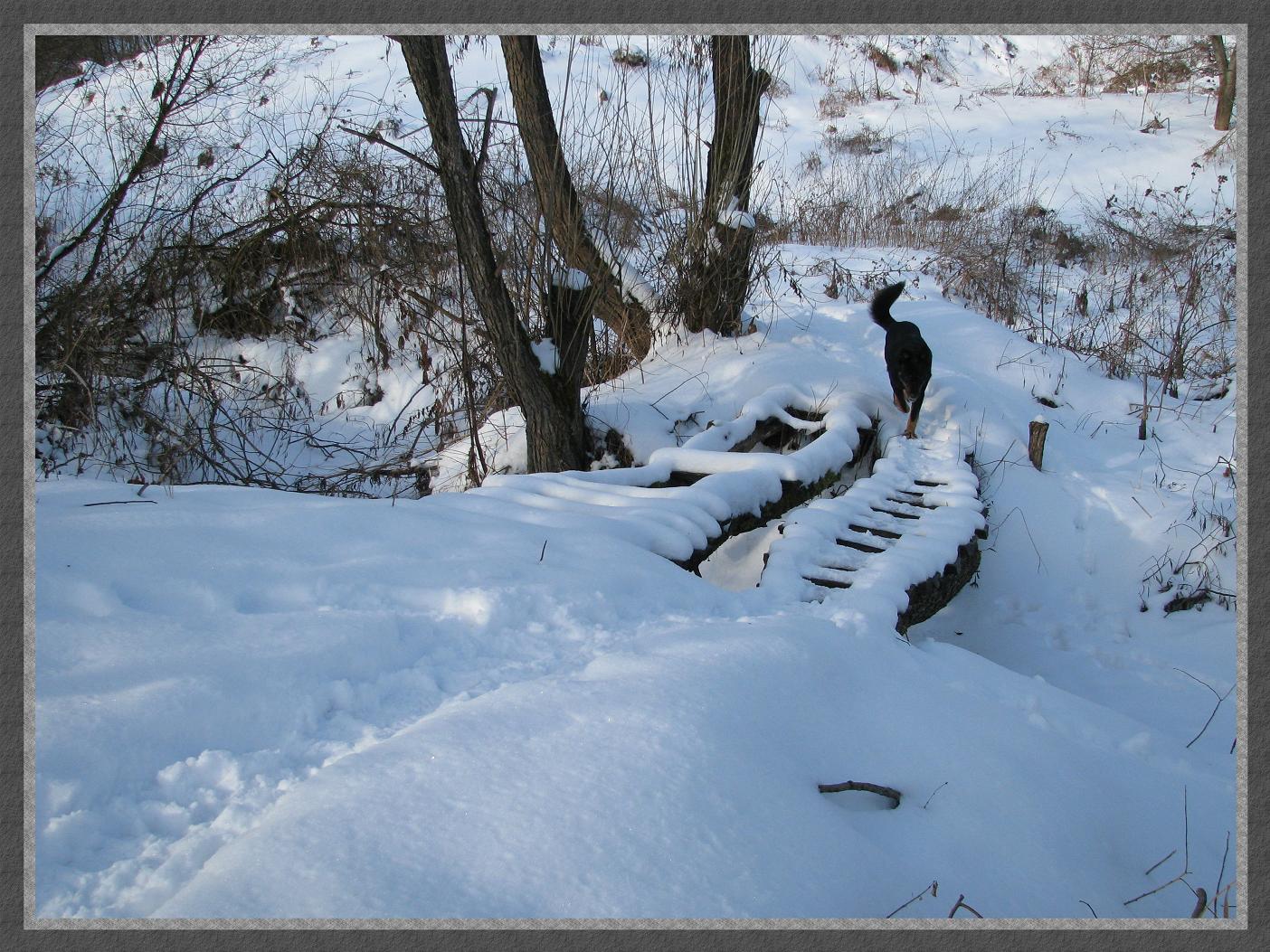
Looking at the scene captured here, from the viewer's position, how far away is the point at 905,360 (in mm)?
4988

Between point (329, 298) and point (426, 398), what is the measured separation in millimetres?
1327

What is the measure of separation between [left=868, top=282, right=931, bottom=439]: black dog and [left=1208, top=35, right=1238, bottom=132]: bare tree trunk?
671 cm

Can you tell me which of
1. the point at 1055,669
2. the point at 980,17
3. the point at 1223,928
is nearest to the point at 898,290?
the point at 1055,669

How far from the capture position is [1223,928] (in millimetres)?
1345

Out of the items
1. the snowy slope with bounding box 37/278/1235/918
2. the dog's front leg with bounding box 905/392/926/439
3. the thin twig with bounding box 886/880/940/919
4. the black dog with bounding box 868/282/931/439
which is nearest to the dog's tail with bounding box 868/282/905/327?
the black dog with bounding box 868/282/931/439

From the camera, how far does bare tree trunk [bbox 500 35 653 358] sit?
453 centimetres

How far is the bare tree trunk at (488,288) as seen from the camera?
11.4 feet

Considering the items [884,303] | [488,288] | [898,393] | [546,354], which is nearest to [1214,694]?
[898,393]

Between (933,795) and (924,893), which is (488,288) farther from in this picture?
(924,893)

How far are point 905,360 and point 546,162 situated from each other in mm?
2514

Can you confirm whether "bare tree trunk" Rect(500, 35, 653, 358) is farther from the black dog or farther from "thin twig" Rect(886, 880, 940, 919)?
"thin twig" Rect(886, 880, 940, 919)

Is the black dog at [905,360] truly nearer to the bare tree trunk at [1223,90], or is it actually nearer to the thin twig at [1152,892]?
the thin twig at [1152,892]

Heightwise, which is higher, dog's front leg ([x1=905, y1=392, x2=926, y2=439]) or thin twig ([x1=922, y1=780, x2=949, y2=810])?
dog's front leg ([x1=905, y1=392, x2=926, y2=439])

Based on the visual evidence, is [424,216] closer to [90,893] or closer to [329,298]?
[329,298]
